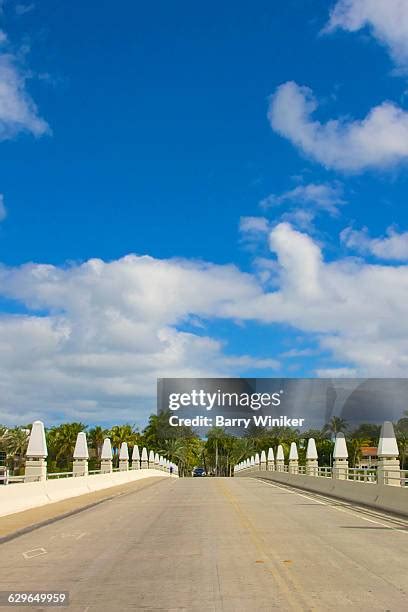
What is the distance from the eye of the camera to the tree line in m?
97.2

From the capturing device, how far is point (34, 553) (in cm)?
1445

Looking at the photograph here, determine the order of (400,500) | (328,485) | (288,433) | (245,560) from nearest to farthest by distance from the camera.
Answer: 1. (245,560)
2. (400,500)
3. (328,485)
4. (288,433)

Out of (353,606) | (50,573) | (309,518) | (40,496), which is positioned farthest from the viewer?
(40,496)

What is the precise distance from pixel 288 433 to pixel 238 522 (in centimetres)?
16193

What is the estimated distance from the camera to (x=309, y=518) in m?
22.8

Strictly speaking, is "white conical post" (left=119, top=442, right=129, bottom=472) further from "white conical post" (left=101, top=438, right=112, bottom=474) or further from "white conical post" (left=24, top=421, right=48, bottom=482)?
"white conical post" (left=24, top=421, right=48, bottom=482)

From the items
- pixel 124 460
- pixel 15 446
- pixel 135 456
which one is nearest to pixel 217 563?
pixel 124 460

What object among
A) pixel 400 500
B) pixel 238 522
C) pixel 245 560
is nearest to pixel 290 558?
pixel 245 560

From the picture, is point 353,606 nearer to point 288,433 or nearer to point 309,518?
point 309,518

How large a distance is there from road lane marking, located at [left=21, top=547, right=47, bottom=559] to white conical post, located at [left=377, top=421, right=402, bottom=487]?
52.5 ft

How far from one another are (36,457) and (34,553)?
16374 millimetres

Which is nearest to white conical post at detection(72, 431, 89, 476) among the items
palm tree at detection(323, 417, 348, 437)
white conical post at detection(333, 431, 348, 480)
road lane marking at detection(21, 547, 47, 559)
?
white conical post at detection(333, 431, 348, 480)

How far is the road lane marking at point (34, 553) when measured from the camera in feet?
45.9

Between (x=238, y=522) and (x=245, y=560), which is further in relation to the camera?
(x=238, y=522)
